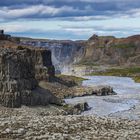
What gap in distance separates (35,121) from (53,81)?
96.8 m

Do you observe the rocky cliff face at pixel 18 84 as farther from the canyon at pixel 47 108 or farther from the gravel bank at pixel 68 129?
the gravel bank at pixel 68 129

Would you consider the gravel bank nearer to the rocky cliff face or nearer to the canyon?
the canyon

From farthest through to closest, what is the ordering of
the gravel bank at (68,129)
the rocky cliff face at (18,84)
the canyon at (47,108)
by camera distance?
the rocky cliff face at (18,84), the canyon at (47,108), the gravel bank at (68,129)

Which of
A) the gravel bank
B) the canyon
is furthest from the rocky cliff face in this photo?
the gravel bank

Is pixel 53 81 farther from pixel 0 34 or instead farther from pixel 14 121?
pixel 14 121

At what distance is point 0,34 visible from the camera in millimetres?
147375

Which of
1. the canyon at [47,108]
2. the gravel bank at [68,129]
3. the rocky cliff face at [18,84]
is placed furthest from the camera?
the rocky cliff face at [18,84]

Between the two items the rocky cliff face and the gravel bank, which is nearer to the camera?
the gravel bank

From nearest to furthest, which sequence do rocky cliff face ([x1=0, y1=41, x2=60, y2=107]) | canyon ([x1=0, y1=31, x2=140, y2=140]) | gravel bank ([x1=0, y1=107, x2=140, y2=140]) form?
gravel bank ([x1=0, y1=107, x2=140, y2=140])
canyon ([x1=0, y1=31, x2=140, y2=140])
rocky cliff face ([x1=0, y1=41, x2=60, y2=107])

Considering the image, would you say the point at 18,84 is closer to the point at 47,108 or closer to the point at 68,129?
the point at 47,108

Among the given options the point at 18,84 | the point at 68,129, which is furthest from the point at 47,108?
the point at 68,129

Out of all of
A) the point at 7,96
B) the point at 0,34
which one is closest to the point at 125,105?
the point at 7,96

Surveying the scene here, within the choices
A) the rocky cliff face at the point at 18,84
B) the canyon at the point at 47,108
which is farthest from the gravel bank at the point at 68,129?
the rocky cliff face at the point at 18,84

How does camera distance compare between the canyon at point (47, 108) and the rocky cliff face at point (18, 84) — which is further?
the rocky cliff face at point (18, 84)
